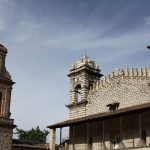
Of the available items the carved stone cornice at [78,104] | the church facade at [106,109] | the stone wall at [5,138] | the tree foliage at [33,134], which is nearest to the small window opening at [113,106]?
the church facade at [106,109]

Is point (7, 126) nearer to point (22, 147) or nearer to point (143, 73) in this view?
point (22, 147)

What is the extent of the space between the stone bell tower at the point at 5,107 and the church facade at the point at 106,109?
154 inches

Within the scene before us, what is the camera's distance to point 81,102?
123ft

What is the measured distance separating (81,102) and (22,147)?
6.92 metres

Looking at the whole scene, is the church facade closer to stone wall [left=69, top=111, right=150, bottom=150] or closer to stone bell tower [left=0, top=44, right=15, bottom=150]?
stone wall [left=69, top=111, right=150, bottom=150]

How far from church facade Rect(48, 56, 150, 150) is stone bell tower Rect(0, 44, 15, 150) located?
3901 millimetres

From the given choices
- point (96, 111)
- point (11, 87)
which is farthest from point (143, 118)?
point (11, 87)

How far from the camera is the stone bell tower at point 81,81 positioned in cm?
3756

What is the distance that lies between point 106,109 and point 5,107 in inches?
368

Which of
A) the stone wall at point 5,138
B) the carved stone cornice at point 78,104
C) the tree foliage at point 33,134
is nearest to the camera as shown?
the stone wall at point 5,138

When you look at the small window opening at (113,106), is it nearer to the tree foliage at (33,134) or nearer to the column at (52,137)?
the column at (52,137)

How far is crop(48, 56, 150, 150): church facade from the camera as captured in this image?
1152 inches

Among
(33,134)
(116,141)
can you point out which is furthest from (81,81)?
(33,134)

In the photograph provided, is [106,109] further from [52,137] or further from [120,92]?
[52,137]
